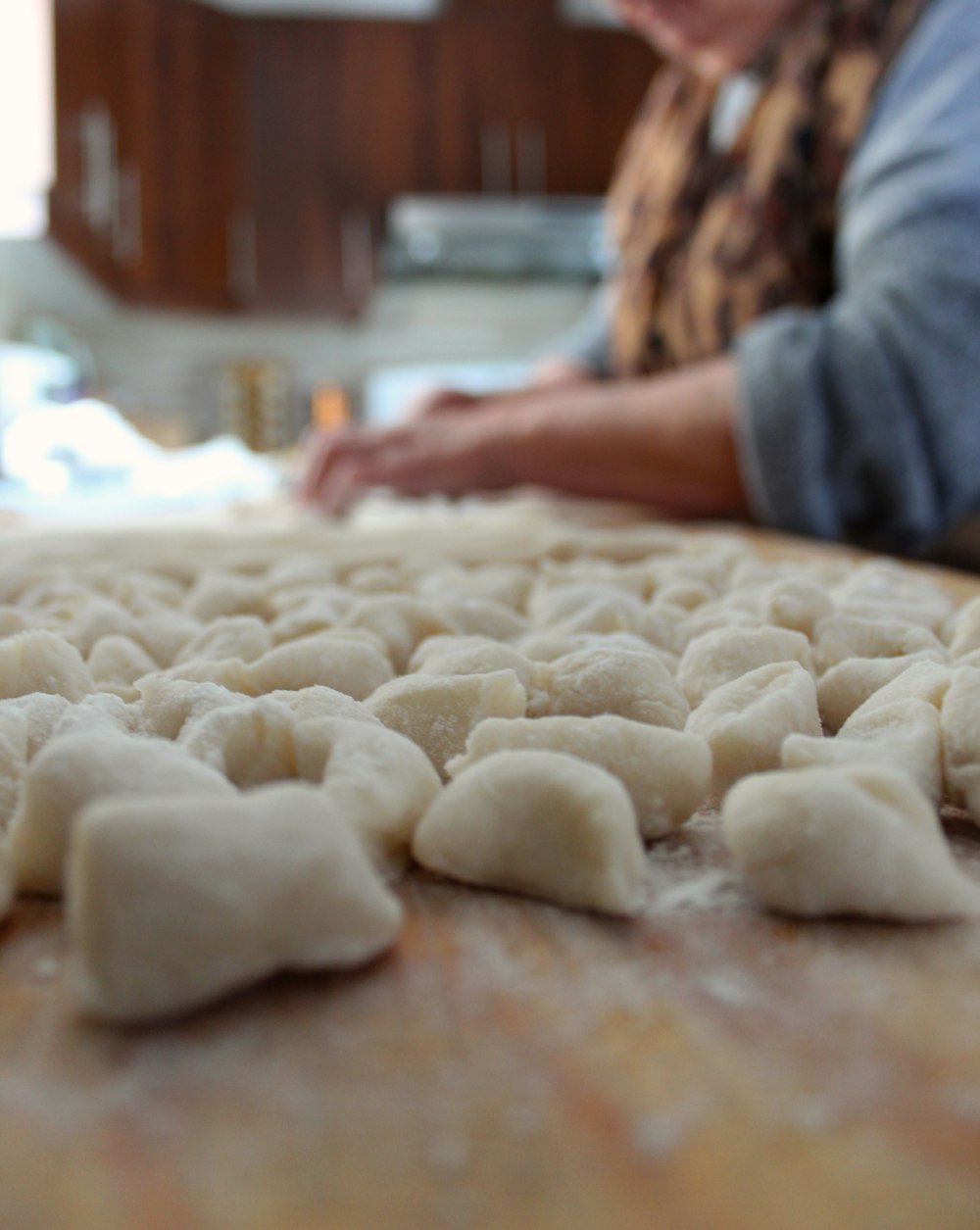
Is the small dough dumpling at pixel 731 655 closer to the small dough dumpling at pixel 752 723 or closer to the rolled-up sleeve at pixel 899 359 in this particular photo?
the small dough dumpling at pixel 752 723

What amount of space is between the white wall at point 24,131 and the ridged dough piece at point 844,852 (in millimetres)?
3332

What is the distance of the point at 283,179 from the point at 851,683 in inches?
142

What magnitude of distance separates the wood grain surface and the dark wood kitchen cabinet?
3449 mm

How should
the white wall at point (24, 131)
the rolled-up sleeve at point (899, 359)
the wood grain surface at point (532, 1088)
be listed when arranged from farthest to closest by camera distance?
1. the white wall at point (24, 131)
2. the rolled-up sleeve at point (899, 359)
3. the wood grain surface at point (532, 1088)

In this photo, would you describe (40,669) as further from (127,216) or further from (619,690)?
(127,216)

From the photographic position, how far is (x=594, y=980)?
217 mm

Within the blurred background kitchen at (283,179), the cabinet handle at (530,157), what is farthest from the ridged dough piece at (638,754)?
the cabinet handle at (530,157)

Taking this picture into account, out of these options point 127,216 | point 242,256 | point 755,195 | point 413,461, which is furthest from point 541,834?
point 242,256

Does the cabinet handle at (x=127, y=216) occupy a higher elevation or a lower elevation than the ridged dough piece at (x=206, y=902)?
higher

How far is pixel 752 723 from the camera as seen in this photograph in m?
0.30

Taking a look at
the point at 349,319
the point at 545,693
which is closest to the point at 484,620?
the point at 545,693

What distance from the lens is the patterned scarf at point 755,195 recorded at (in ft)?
3.54

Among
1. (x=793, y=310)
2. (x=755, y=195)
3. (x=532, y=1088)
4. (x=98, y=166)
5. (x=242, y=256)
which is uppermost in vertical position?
(x=98, y=166)

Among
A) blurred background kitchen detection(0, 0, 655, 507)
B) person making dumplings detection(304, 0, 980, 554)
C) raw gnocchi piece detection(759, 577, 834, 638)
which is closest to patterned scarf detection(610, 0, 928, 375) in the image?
person making dumplings detection(304, 0, 980, 554)
